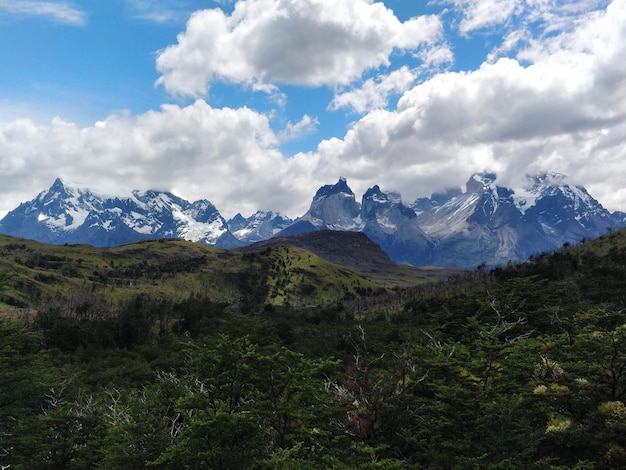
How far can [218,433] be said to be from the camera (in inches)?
855

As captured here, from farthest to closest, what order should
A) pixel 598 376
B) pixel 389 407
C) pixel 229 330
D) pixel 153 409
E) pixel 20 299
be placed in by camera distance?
pixel 20 299 → pixel 229 330 → pixel 153 409 → pixel 598 376 → pixel 389 407

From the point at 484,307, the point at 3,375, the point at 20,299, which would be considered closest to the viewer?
the point at 3,375

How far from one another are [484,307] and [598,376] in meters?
36.8

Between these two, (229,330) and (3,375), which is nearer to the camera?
(3,375)

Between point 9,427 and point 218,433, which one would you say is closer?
point 218,433

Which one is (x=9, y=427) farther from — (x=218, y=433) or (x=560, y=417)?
(x=560, y=417)

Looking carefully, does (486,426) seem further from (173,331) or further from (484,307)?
(173,331)

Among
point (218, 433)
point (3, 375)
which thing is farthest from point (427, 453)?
point (3, 375)

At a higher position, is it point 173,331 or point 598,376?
point 598,376

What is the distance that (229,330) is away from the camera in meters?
70.9

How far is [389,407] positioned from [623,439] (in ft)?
36.5

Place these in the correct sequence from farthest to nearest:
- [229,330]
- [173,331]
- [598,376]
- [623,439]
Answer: [173,331], [229,330], [598,376], [623,439]

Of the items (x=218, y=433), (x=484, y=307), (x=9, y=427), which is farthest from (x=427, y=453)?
(x=484, y=307)

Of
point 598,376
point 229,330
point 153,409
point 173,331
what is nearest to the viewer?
point 598,376
